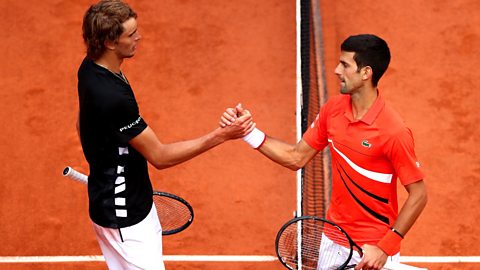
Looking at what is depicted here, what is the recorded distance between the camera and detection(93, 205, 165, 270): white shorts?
5355 mm

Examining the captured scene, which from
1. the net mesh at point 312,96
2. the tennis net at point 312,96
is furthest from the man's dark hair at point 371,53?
the net mesh at point 312,96

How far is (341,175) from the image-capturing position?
548 cm

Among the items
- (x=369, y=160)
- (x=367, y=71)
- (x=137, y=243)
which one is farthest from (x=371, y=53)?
(x=137, y=243)

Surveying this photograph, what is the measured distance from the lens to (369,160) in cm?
531

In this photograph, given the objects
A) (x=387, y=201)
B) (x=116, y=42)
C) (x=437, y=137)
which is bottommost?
(x=437, y=137)

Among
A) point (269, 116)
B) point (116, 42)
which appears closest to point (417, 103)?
point (269, 116)

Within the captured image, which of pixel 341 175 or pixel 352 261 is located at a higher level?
pixel 341 175

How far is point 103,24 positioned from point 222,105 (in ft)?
15.7

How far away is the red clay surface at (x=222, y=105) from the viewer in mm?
7941

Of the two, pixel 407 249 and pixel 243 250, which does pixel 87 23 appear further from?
pixel 407 249

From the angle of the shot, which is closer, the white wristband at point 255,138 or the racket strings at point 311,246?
the racket strings at point 311,246

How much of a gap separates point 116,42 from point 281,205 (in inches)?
143

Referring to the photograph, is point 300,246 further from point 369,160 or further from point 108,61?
point 108,61

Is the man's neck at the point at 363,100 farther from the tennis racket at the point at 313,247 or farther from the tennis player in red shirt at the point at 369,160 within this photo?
the tennis racket at the point at 313,247
